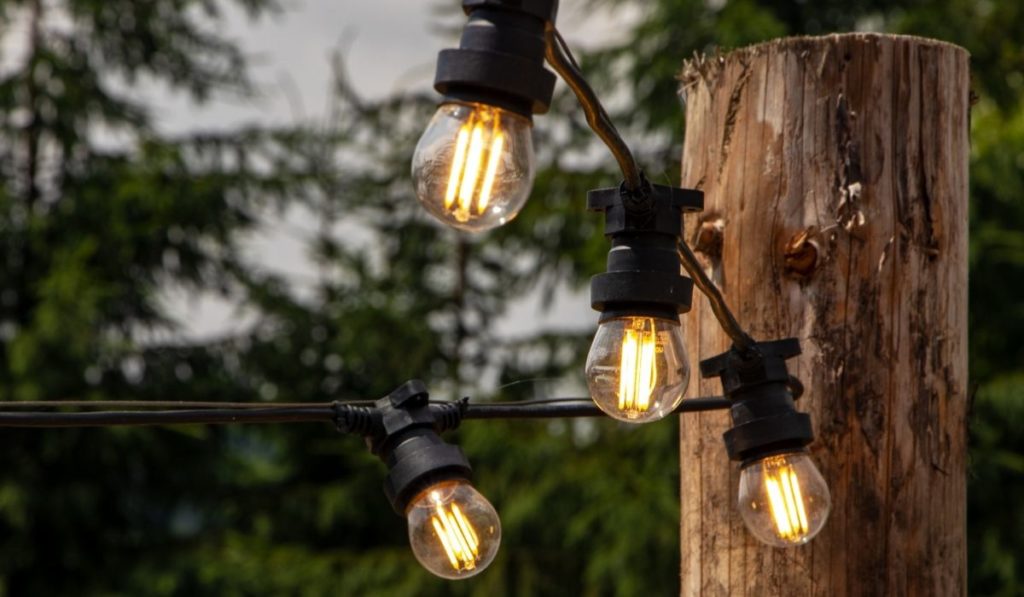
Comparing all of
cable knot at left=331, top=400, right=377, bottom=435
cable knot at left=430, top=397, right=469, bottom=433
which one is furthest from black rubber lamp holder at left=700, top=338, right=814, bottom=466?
cable knot at left=331, top=400, right=377, bottom=435

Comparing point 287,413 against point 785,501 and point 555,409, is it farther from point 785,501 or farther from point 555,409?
point 785,501

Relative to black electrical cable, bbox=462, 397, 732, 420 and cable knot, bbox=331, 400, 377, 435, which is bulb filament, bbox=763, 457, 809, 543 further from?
cable knot, bbox=331, 400, 377, 435

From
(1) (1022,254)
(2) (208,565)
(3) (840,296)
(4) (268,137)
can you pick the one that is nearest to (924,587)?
(3) (840,296)

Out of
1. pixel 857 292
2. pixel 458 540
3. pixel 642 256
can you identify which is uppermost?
pixel 857 292

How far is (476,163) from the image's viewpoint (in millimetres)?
1655

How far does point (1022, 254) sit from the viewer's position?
22.9 ft

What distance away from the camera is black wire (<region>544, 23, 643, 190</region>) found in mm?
1646

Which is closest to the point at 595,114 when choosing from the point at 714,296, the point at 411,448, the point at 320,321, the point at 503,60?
the point at 503,60

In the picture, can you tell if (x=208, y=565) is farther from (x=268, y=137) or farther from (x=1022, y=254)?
(x=1022, y=254)

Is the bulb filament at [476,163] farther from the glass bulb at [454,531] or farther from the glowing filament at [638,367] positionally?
the glass bulb at [454,531]

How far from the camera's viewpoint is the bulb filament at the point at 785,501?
7.16 ft

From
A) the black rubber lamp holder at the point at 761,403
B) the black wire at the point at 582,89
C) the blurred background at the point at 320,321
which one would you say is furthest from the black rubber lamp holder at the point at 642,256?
the blurred background at the point at 320,321

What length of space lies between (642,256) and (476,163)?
1.35 feet

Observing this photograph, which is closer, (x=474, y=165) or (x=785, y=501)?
(x=474, y=165)
